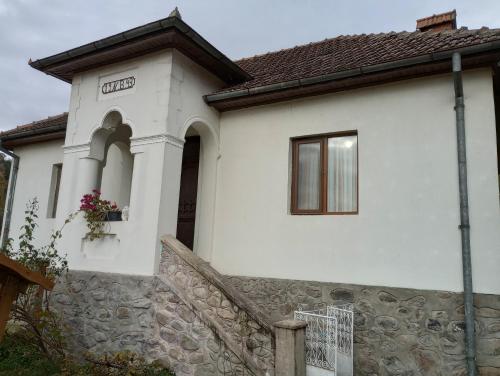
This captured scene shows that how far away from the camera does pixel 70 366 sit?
5.91m

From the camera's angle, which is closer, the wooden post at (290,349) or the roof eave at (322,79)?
the wooden post at (290,349)

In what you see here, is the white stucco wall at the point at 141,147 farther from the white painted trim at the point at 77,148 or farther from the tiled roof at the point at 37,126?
the tiled roof at the point at 37,126

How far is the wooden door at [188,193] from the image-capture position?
8.12m

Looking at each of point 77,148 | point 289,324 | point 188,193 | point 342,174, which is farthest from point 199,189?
point 289,324

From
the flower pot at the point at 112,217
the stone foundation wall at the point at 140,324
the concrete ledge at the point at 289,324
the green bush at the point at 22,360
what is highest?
the flower pot at the point at 112,217

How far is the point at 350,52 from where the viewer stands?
7711 mm

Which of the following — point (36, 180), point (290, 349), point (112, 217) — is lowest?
point (290, 349)

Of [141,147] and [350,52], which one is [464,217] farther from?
[141,147]

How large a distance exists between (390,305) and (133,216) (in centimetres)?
414

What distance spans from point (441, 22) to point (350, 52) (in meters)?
2.08

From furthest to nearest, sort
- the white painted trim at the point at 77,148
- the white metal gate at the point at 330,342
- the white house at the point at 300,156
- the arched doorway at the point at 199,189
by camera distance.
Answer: the white painted trim at the point at 77,148
the arched doorway at the point at 199,189
the white house at the point at 300,156
the white metal gate at the point at 330,342

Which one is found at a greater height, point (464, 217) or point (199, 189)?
point (199, 189)

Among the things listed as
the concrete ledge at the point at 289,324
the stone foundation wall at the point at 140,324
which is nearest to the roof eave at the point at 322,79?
the stone foundation wall at the point at 140,324

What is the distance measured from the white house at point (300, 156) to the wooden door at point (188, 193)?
1.3 inches
